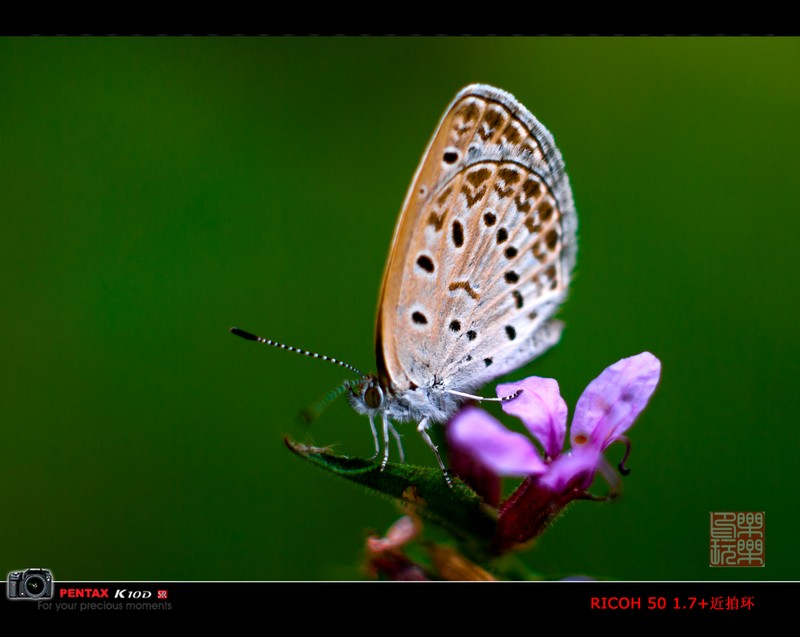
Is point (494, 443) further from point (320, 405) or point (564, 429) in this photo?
point (320, 405)

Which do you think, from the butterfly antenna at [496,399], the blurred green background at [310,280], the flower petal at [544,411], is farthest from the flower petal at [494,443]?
the blurred green background at [310,280]

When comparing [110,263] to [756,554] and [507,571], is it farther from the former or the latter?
[756,554]

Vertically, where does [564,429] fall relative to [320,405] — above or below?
above

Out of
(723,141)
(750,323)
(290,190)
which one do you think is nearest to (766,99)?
(723,141)

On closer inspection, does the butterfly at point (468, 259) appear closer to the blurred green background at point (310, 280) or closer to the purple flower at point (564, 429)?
the purple flower at point (564, 429)

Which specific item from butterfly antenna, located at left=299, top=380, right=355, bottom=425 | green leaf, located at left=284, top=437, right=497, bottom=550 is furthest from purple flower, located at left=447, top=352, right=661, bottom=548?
butterfly antenna, located at left=299, top=380, right=355, bottom=425

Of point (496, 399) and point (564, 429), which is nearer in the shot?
point (564, 429)
